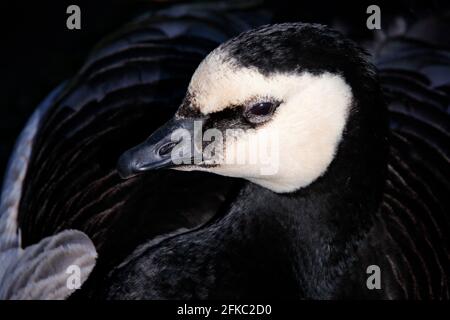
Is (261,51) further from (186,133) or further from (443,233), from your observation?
(443,233)

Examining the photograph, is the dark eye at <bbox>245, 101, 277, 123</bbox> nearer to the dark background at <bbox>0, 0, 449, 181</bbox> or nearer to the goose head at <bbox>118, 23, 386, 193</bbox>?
the goose head at <bbox>118, 23, 386, 193</bbox>

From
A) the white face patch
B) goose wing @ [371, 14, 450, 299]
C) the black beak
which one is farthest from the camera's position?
goose wing @ [371, 14, 450, 299]

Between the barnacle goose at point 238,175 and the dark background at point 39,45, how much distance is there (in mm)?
735

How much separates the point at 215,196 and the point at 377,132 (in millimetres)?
763

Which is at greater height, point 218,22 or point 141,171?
point 218,22

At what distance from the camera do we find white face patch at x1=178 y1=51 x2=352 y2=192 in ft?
7.83

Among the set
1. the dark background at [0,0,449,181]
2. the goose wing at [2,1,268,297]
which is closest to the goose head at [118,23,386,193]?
the goose wing at [2,1,268,297]

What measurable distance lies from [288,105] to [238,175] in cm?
30

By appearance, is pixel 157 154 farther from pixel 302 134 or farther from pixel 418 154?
pixel 418 154

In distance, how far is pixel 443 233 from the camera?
3102 mm

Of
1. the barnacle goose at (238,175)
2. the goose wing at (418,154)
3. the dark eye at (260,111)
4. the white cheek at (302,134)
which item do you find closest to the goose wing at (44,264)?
the barnacle goose at (238,175)

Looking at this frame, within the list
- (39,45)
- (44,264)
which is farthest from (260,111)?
(39,45)

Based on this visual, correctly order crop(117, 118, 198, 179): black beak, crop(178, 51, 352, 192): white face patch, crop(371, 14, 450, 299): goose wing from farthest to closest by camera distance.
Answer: crop(371, 14, 450, 299): goose wing → crop(117, 118, 198, 179): black beak → crop(178, 51, 352, 192): white face patch

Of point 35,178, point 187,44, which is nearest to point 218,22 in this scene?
point 187,44
